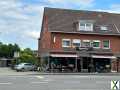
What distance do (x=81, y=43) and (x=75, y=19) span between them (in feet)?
14.1

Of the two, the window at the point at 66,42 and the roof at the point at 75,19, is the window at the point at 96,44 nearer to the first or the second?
the roof at the point at 75,19

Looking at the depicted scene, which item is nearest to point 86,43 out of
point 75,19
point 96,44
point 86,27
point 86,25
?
point 96,44

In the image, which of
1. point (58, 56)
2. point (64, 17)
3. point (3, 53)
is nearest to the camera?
point (58, 56)

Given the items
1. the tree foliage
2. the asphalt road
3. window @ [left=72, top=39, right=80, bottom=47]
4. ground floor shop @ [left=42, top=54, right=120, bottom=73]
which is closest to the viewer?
the asphalt road

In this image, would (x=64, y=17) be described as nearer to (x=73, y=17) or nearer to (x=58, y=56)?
(x=73, y=17)

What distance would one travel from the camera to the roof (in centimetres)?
6056

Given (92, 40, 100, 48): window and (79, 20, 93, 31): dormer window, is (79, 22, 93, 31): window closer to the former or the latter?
(79, 20, 93, 31): dormer window

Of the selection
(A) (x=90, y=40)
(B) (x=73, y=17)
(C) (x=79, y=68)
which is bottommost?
(C) (x=79, y=68)

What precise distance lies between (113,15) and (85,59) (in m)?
10.6

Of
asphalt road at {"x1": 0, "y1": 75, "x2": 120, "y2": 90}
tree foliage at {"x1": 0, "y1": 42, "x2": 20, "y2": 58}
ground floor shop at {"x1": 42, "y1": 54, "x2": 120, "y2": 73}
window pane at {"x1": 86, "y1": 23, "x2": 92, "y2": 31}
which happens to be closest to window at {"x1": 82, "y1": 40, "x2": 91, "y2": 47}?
window pane at {"x1": 86, "y1": 23, "x2": 92, "y2": 31}

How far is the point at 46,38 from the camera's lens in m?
65.2

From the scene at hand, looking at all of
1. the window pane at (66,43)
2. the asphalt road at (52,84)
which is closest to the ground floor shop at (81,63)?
the window pane at (66,43)

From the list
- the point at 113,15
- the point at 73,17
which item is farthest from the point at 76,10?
the point at 113,15

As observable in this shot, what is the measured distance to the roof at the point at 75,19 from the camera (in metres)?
60.6
